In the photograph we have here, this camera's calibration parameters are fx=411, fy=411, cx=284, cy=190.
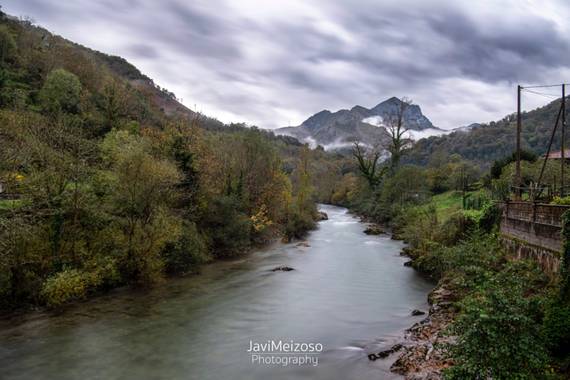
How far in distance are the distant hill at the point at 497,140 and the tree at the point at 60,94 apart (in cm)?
7815

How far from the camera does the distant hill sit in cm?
10675

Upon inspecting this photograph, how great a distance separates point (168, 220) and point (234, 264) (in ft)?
24.6

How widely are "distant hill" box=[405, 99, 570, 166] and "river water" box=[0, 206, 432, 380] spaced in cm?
8334

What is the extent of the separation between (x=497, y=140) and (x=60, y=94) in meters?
128

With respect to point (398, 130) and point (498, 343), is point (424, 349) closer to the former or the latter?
point (498, 343)

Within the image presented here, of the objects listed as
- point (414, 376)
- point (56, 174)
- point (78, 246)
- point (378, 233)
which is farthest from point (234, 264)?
point (378, 233)

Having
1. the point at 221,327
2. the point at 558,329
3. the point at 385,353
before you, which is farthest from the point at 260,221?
the point at 558,329

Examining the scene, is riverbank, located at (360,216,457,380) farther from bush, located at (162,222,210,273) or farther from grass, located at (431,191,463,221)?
grass, located at (431,191,463,221)

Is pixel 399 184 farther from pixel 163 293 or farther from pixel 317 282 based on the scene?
pixel 163 293

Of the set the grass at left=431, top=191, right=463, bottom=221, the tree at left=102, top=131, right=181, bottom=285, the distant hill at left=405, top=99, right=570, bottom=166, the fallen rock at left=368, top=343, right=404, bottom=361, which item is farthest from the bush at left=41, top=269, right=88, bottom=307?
the distant hill at left=405, top=99, right=570, bottom=166

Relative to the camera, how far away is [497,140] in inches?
5212

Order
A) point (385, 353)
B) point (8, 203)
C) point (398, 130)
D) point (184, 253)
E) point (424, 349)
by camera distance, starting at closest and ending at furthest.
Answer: point (424, 349)
point (385, 353)
point (8, 203)
point (184, 253)
point (398, 130)

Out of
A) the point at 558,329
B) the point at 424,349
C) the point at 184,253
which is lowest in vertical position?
the point at 424,349

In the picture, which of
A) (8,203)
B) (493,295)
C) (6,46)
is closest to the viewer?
(493,295)
